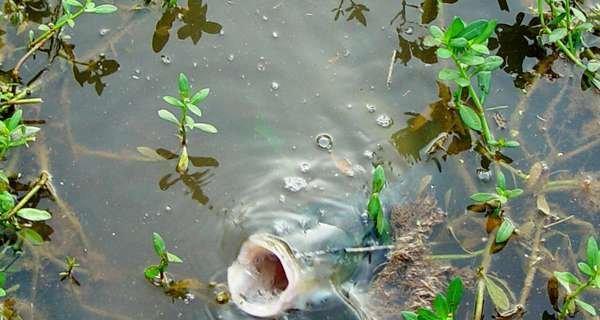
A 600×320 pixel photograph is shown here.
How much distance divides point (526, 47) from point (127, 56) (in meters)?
1.96

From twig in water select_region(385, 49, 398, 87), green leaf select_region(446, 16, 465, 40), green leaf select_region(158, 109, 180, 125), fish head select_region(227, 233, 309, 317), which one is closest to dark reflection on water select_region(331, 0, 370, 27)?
twig in water select_region(385, 49, 398, 87)

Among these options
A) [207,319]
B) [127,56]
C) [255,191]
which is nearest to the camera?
[207,319]

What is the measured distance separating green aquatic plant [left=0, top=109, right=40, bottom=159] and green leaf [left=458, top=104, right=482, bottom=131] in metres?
1.85

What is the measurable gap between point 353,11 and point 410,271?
4.46 ft

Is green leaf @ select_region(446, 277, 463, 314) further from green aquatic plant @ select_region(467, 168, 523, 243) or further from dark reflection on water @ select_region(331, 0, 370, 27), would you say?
dark reflection on water @ select_region(331, 0, 370, 27)

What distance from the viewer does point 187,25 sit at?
153 inches

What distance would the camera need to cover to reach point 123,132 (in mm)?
3596

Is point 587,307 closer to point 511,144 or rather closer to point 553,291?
point 553,291

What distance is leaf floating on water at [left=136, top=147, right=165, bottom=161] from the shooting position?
3545 mm

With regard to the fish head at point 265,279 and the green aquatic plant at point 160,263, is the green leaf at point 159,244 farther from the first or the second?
the fish head at point 265,279

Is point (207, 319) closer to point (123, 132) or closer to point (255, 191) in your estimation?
point (255, 191)

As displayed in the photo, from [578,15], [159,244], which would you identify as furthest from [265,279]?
[578,15]

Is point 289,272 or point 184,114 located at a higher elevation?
point 184,114

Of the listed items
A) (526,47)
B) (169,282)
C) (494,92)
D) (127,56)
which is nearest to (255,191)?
(169,282)
